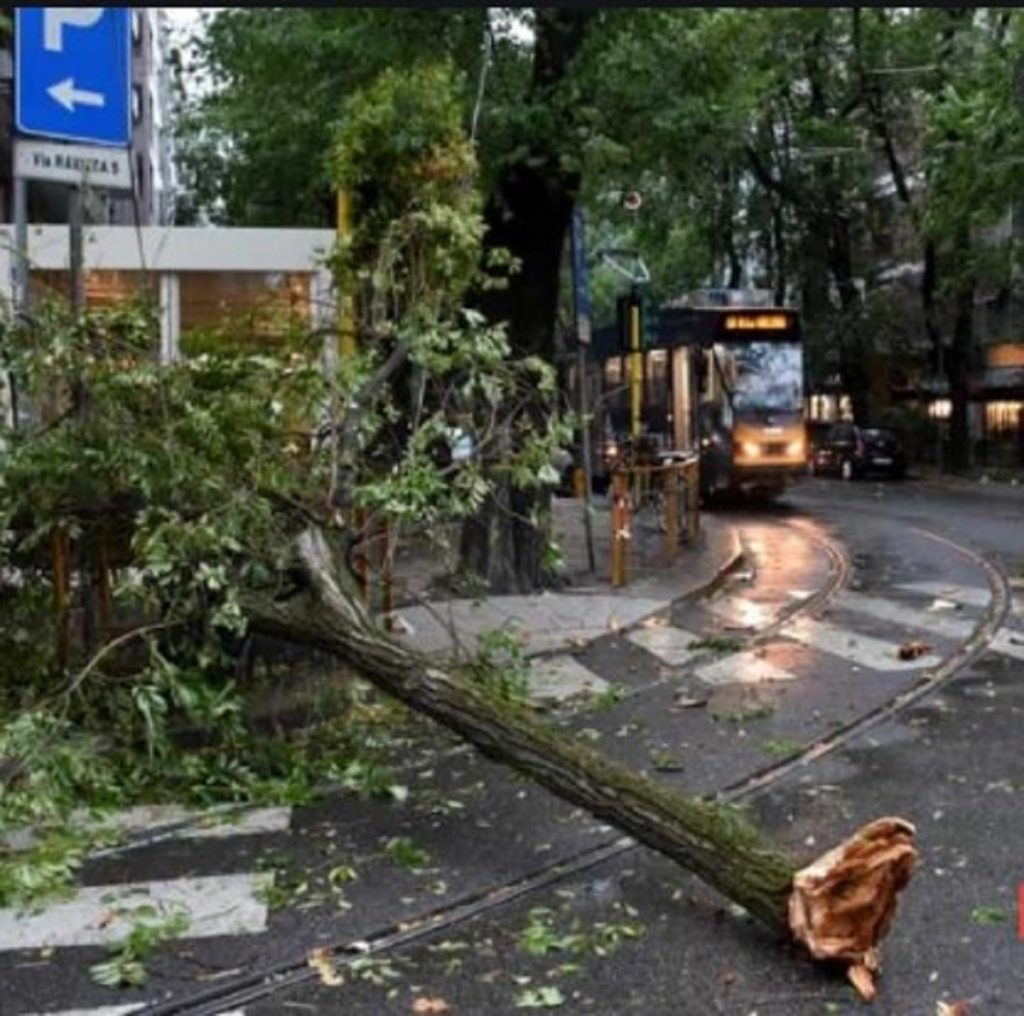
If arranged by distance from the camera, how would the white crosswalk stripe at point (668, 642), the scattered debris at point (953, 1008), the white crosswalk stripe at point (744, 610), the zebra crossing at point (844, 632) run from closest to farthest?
the scattered debris at point (953, 1008) < the zebra crossing at point (844, 632) < the white crosswalk stripe at point (668, 642) < the white crosswalk stripe at point (744, 610)

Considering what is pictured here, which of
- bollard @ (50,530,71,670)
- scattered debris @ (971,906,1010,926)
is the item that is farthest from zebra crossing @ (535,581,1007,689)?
scattered debris @ (971,906,1010,926)

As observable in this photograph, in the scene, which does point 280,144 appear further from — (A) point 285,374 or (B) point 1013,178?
(B) point 1013,178

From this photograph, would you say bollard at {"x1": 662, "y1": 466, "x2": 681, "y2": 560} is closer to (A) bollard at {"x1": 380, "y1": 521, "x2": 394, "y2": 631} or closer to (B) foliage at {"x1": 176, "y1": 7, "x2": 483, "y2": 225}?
(B) foliage at {"x1": 176, "y1": 7, "x2": 483, "y2": 225}

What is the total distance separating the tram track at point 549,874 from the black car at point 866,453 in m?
27.0

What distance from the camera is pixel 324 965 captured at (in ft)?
15.5

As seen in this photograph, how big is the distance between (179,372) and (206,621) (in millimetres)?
1330

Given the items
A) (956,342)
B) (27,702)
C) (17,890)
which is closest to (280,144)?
(27,702)

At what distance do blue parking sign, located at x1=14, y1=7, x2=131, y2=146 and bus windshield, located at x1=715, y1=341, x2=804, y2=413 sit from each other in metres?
18.0

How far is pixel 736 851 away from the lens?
5.11 metres

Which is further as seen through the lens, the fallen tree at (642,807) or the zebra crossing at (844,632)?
the zebra crossing at (844,632)

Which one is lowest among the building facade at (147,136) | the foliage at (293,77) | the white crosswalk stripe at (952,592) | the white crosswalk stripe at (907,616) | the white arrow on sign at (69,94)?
the white crosswalk stripe at (907,616)

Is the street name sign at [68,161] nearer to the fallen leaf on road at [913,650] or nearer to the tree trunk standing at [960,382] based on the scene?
the fallen leaf on road at [913,650]

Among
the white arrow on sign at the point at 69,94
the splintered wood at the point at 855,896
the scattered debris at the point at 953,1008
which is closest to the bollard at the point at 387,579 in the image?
the white arrow on sign at the point at 69,94

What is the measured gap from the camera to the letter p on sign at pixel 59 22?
6660 millimetres
